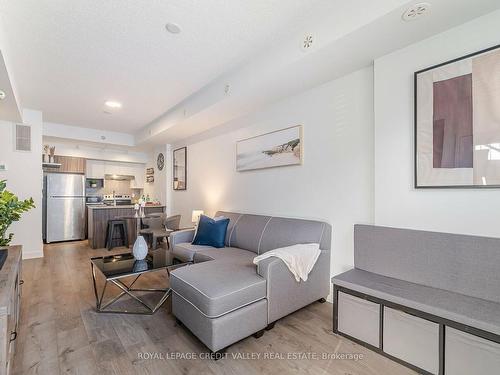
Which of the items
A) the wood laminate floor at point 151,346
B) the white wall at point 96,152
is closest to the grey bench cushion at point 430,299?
the wood laminate floor at point 151,346

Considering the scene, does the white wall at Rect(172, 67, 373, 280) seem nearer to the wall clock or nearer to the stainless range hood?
the wall clock

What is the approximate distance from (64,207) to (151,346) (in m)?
5.12

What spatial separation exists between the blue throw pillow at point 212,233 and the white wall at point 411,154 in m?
1.80

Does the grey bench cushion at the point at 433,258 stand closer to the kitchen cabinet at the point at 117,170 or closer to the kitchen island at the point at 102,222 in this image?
the kitchen island at the point at 102,222

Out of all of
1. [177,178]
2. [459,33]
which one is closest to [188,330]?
[459,33]

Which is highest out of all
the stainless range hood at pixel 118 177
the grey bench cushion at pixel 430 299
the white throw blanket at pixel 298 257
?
the stainless range hood at pixel 118 177

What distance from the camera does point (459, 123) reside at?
167cm

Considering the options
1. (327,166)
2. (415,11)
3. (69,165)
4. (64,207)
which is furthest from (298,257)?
(69,165)

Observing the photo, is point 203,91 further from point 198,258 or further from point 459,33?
point 459,33

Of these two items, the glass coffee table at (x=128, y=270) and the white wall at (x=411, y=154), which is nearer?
the white wall at (x=411, y=154)

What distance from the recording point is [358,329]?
5.96 feet

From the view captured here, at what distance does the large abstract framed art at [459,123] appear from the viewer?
61.1 inches

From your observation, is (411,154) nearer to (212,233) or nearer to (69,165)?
(212,233)

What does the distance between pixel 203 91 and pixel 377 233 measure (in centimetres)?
269
